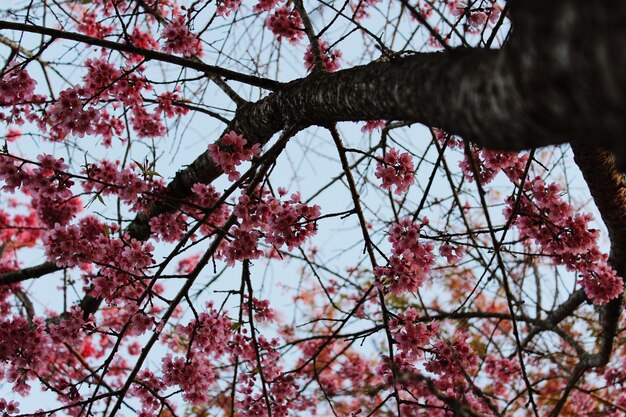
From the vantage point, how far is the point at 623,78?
787 millimetres

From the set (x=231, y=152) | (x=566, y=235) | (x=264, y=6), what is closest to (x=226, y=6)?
(x=264, y=6)

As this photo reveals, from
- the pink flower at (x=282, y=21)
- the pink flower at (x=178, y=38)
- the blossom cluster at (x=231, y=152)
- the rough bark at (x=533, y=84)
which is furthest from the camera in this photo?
the pink flower at (x=282, y=21)

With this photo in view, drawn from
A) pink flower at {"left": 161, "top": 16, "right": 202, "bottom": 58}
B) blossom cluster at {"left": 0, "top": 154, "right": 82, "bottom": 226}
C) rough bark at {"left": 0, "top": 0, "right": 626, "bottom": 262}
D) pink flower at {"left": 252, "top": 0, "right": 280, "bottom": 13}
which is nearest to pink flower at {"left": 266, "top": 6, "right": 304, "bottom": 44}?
pink flower at {"left": 252, "top": 0, "right": 280, "bottom": 13}

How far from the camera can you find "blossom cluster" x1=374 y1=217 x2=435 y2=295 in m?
2.67

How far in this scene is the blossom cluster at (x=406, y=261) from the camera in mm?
2666

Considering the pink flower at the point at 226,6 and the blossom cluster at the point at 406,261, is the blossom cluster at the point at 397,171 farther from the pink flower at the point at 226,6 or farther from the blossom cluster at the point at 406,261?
the pink flower at the point at 226,6

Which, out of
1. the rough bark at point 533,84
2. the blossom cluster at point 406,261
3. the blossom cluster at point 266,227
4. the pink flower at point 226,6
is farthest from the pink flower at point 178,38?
the rough bark at point 533,84

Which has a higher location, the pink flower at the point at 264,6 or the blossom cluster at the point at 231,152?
the pink flower at the point at 264,6

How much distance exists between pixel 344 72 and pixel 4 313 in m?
4.63

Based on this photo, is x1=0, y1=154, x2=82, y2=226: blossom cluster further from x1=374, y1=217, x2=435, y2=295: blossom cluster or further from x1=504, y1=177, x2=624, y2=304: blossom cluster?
x1=504, y1=177, x2=624, y2=304: blossom cluster

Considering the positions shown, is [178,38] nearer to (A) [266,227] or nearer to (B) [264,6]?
(B) [264,6]

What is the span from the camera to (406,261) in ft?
8.74

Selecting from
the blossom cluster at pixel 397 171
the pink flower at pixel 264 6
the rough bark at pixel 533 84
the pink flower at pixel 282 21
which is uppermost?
the pink flower at pixel 264 6

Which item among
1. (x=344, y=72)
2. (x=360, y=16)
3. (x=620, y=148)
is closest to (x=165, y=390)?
(x=344, y=72)
